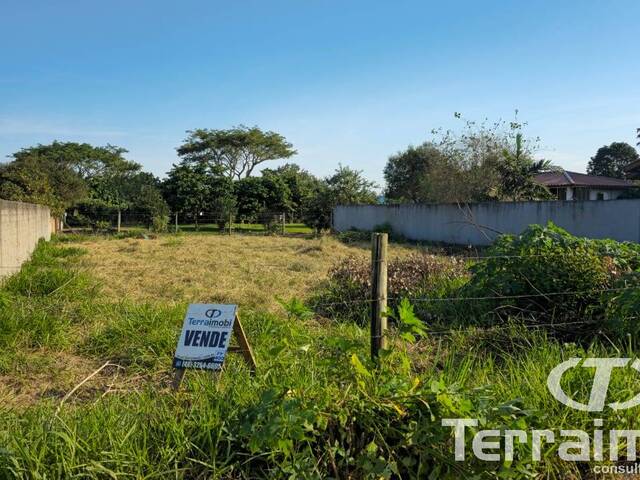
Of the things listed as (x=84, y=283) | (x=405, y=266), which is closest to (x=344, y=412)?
(x=405, y=266)

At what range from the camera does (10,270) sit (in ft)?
23.4

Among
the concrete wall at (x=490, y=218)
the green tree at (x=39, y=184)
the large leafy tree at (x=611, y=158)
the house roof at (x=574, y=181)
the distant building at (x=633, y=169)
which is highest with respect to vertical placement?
the large leafy tree at (x=611, y=158)

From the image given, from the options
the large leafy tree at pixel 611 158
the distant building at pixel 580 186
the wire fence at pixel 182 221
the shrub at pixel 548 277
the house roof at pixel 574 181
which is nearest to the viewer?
the shrub at pixel 548 277

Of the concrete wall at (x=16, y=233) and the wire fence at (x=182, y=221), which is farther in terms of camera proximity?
the wire fence at (x=182, y=221)

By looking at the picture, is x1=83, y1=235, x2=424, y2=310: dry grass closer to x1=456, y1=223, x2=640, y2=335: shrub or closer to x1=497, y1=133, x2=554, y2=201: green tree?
x1=456, y1=223, x2=640, y2=335: shrub

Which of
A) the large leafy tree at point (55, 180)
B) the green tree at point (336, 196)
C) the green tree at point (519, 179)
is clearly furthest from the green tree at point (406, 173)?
the large leafy tree at point (55, 180)

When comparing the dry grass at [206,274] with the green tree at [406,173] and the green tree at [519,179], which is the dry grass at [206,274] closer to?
the green tree at [519,179]

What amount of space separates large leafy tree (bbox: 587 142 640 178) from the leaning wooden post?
5679 cm

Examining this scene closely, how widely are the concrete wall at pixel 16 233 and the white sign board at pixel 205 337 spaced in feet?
16.5

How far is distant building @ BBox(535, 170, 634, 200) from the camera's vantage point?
26.5 meters

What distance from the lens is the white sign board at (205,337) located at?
2771mm

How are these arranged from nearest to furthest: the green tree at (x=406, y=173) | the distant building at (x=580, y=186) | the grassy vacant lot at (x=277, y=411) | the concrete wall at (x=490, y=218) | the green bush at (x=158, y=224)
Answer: the grassy vacant lot at (x=277, y=411) → the concrete wall at (x=490, y=218) → the green bush at (x=158, y=224) → the distant building at (x=580, y=186) → the green tree at (x=406, y=173)

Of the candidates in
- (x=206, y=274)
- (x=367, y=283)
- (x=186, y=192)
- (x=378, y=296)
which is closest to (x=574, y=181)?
(x=186, y=192)

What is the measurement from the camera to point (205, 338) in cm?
285
